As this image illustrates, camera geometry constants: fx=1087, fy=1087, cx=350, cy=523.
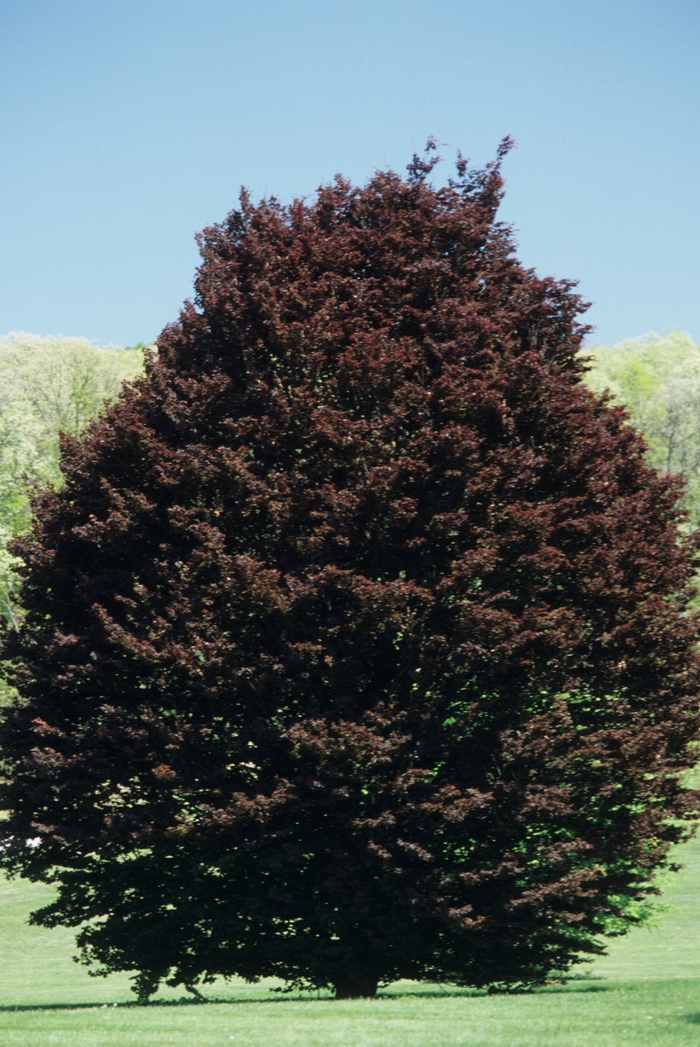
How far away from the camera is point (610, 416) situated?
1712 centimetres

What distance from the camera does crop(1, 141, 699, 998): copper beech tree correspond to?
Answer: 14.0 metres

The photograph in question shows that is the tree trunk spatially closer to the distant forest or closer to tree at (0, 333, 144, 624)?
the distant forest

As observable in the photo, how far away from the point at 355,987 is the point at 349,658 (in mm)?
5166

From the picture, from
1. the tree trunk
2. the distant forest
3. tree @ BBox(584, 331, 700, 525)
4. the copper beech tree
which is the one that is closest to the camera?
the copper beech tree

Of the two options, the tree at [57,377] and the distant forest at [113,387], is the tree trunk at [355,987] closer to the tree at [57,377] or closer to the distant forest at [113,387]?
the distant forest at [113,387]

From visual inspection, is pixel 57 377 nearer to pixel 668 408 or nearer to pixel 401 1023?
pixel 668 408

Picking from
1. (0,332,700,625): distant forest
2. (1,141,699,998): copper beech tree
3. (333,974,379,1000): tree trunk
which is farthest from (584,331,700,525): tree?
(333,974,379,1000): tree trunk

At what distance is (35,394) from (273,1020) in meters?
55.5

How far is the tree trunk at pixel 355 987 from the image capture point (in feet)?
50.5

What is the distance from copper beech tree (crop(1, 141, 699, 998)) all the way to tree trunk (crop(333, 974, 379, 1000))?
76 millimetres

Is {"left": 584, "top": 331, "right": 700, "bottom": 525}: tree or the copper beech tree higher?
{"left": 584, "top": 331, "right": 700, "bottom": 525}: tree

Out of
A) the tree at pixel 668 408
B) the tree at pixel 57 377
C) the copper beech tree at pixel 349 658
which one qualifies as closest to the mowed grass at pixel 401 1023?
the copper beech tree at pixel 349 658

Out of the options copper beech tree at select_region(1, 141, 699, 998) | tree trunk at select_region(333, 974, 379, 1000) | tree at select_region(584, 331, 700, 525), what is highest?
tree at select_region(584, 331, 700, 525)

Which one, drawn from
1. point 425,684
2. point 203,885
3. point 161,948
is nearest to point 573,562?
point 425,684
